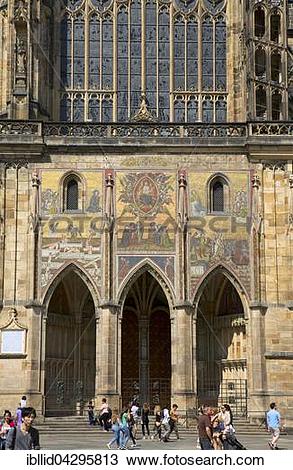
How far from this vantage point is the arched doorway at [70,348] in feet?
108

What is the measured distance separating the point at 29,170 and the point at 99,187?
8.45 feet

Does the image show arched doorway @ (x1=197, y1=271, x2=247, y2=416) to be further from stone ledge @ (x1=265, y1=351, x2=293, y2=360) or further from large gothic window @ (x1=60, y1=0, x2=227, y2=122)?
large gothic window @ (x1=60, y1=0, x2=227, y2=122)

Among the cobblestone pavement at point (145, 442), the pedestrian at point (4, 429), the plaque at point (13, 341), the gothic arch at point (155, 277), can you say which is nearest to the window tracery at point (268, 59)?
the gothic arch at point (155, 277)

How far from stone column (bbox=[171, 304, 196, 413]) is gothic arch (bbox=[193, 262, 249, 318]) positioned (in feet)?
1.92

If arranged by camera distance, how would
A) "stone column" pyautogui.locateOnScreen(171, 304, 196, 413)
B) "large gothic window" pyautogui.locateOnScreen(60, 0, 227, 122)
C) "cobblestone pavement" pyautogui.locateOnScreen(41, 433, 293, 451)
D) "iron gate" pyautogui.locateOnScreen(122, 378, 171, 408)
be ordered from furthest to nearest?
"large gothic window" pyautogui.locateOnScreen(60, 0, 227, 122) < "iron gate" pyautogui.locateOnScreen(122, 378, 171, 408) < "stone column" pyautogui.locateOnScreen(171, 304, 196, 413) < "cobblestone pavement" pyautogui.locateOnScreen(41, 433, 293, 451)

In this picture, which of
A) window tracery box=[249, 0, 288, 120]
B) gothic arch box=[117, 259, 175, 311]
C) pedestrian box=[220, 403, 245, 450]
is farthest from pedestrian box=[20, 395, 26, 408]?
window tracery box=[249, 0, 288, 120]

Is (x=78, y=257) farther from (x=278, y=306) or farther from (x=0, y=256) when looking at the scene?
(x=278, y=306)

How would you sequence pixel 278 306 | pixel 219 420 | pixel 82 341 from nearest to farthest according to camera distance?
pixel 219 420, pixel 278 306, pixel 82 341

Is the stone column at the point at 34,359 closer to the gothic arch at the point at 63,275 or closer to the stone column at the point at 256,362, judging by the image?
the gothic arch at the point at 63,275

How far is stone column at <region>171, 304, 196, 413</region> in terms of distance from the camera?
103 feet

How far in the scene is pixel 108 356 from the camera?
3148 cm

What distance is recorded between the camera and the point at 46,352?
3256 centimetres

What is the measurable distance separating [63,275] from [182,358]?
511cm
